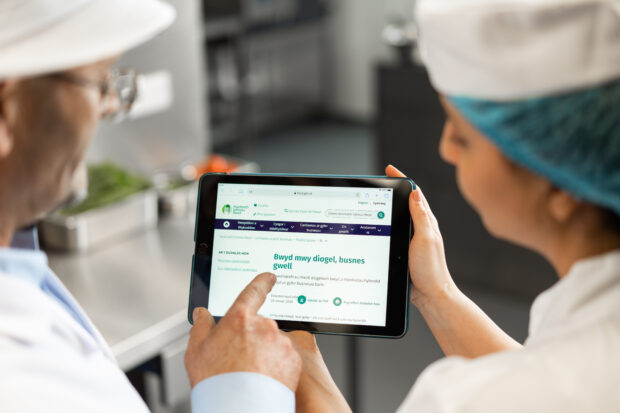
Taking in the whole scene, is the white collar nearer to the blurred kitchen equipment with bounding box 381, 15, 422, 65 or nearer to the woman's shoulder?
the woman's shoulder

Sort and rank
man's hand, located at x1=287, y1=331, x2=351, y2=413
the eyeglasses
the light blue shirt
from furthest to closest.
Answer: man's hand, located at x1=287, y1=331, x2=351, y2=413 → the light blue shirt → the eyeglasses

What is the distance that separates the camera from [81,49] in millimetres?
656

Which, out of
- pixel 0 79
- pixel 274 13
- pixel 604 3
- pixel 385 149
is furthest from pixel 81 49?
pixel 274 13

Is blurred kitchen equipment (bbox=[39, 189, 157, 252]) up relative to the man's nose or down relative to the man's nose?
down

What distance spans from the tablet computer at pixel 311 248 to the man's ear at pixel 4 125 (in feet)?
1.40

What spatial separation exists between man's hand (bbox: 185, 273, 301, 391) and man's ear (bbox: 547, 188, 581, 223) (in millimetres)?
416

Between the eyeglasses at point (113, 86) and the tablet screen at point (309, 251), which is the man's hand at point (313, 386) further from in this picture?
the eyeglasses at point (113, 86)

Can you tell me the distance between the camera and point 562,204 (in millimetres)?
680

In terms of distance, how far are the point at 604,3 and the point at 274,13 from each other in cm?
443

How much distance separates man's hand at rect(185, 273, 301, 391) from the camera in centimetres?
91

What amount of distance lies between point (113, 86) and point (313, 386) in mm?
498

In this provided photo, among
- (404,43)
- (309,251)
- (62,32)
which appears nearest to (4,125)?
(62,32)

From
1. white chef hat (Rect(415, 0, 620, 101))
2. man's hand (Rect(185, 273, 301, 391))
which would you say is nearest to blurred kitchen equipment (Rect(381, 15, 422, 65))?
man's hand (Rect(185, 273, 301, 391))

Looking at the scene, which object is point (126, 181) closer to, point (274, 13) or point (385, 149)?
point (385, 149)
